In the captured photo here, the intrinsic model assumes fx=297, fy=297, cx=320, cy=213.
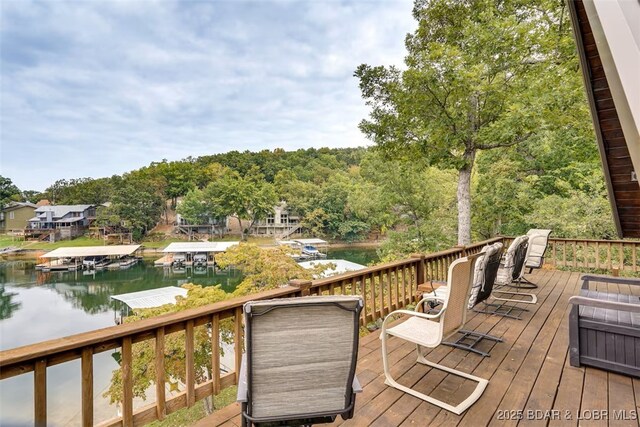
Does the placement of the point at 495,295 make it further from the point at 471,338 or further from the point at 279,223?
the point at 279,223

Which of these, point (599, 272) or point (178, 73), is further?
point (178, 73)

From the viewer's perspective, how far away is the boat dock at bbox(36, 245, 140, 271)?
84.0ft

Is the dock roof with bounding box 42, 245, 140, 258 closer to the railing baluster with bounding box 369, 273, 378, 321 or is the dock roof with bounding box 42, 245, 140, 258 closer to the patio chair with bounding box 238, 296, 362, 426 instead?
the railing baluster with bounding box 369, 273, 378, 321

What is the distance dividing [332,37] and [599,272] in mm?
14264

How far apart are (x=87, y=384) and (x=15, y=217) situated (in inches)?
2109

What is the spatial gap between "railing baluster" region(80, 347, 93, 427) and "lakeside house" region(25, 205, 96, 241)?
47.3m

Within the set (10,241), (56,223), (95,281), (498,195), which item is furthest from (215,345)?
(10,241)

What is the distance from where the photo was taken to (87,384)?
1.58 metres

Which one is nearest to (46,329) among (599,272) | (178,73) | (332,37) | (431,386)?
(431,386)

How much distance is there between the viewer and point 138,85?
29891 millimetres

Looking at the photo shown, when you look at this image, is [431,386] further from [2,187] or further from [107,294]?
[2,187]

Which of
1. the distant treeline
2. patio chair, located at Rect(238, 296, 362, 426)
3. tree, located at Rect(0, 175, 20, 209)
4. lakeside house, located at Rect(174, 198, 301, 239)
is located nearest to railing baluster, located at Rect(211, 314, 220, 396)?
patio chair, located at Rect(238, 296, 362, 426)

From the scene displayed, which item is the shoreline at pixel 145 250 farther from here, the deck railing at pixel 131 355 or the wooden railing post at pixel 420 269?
the deck railing at pixel 131 355

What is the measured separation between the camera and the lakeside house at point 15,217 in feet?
125
